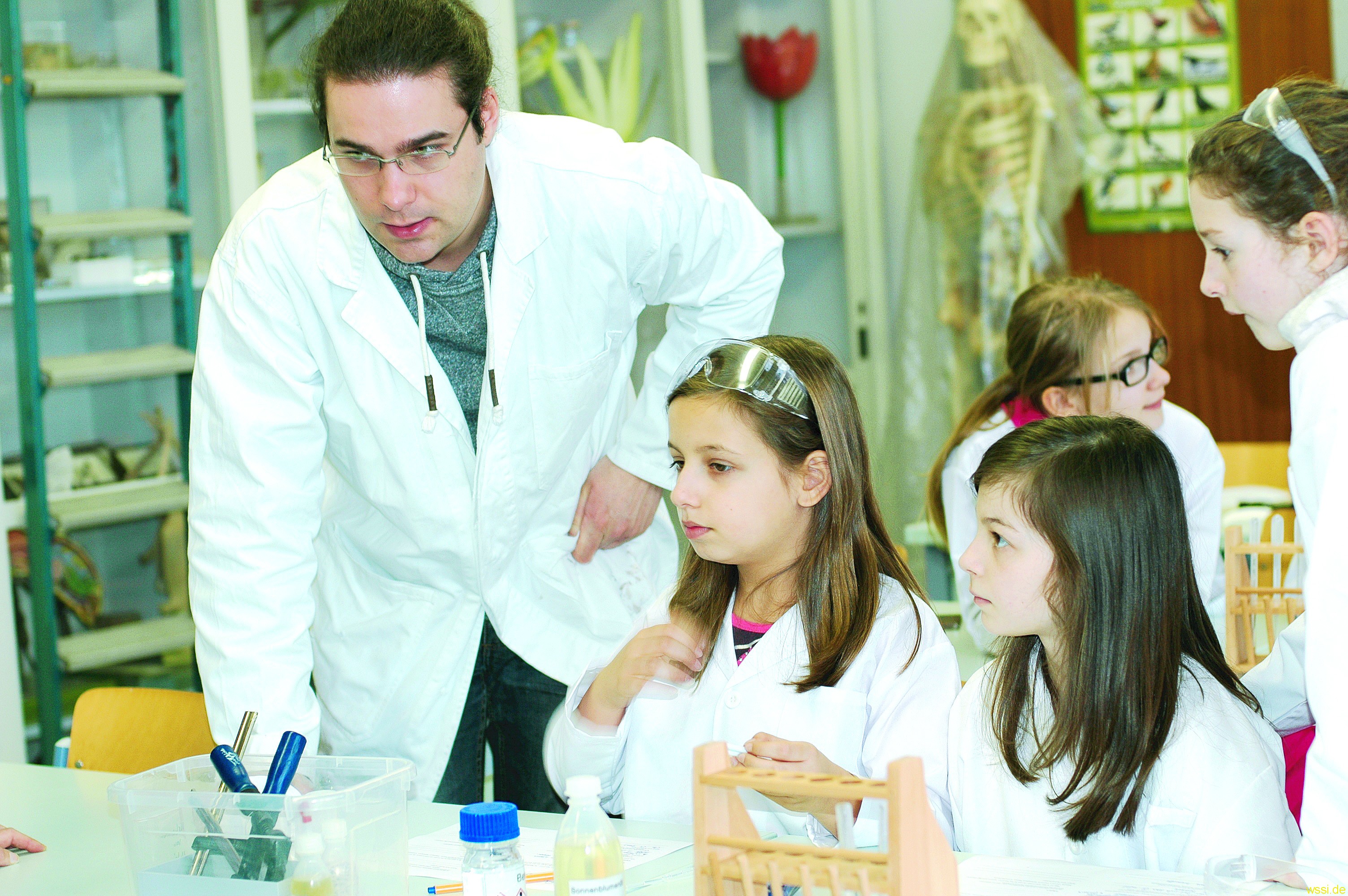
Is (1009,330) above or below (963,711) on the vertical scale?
above

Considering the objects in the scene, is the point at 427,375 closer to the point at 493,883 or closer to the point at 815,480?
the point at 815,480

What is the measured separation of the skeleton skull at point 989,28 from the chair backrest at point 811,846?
10.3 ft

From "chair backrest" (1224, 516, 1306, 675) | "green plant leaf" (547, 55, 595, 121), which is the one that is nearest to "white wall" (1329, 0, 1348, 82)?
"green plant leaf" (547, 55, 595, 121)

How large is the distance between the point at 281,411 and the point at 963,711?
89 cm

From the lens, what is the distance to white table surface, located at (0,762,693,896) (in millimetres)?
1314

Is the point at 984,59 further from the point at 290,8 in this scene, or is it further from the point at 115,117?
the point at 115,117

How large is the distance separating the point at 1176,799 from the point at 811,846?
1.84 feet

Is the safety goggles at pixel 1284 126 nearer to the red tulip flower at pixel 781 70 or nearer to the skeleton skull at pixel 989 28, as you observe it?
the skeleton skull at pixel 989 28

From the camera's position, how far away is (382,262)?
1759mm

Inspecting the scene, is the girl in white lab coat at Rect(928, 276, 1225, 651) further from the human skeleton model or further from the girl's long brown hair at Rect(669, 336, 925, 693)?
the human skeleton model

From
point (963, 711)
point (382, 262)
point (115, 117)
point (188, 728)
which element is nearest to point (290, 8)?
point (115, 117)

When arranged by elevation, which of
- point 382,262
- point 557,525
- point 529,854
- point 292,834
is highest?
point 382,262

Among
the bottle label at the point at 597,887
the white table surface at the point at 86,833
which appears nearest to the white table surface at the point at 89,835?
the white table surface at the point at 86,833

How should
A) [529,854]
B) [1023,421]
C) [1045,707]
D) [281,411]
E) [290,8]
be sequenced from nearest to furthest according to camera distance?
[529,854], [1045,707], [281,411], [1023,421], [290,8]
